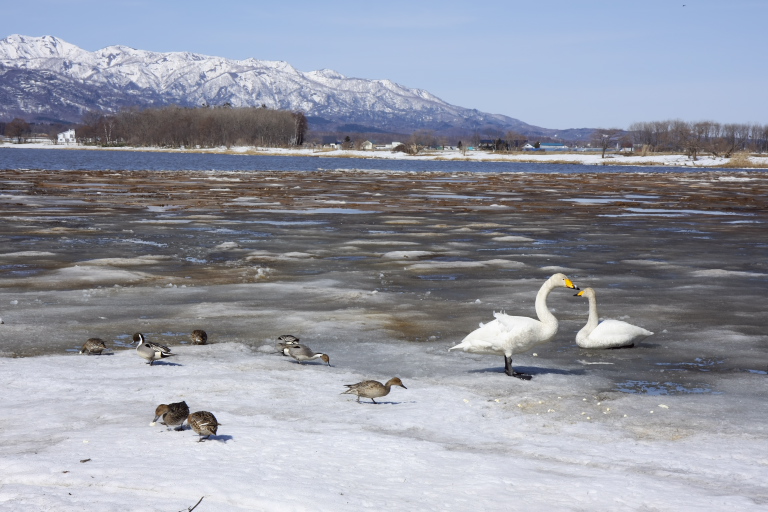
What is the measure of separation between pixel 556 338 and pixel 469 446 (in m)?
4.86

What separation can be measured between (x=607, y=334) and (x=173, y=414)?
231 inches

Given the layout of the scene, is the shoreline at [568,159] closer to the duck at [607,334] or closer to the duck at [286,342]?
the duck at [607,334]

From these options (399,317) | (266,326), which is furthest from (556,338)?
(266,326)

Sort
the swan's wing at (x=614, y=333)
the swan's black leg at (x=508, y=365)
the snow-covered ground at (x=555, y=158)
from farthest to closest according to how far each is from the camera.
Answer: the snow-covered ground at (x=555, y=158) < the swan's wing at (x=614, y=333) < the swan's black leg at (x=508, y=365)

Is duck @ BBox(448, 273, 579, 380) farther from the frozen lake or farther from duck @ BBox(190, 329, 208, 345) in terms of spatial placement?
duck @ BBox(190, 329, 208, 345)

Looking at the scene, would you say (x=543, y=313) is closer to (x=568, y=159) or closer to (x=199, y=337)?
(x=199, y=337)

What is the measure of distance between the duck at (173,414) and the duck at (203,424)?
19 centimetres

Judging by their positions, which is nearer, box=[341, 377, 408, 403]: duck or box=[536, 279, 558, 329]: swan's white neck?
box=[341, 377, 408, 403]: duck

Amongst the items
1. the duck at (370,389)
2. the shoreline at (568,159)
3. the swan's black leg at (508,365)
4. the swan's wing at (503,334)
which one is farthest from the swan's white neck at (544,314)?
the shoreline at (568,159)

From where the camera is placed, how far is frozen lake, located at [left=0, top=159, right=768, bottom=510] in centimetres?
762

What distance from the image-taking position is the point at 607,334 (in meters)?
10.1

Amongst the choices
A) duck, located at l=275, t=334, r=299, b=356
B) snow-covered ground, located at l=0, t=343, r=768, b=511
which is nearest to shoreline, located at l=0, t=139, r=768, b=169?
duck, located at l=275, t=334, r=299, b=356

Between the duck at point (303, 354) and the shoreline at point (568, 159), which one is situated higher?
the duck at point (303, 354)

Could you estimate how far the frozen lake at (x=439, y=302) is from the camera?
7625 mm
